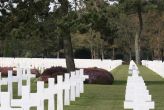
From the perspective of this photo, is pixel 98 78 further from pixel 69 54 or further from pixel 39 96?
pixel 39 96

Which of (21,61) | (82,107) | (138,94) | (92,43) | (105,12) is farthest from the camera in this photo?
(92,43)

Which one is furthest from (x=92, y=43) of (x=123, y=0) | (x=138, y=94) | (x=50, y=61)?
(x=138, y=94)

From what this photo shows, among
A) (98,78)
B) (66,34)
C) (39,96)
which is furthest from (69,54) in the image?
(39,96)

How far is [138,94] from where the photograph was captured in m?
9.64

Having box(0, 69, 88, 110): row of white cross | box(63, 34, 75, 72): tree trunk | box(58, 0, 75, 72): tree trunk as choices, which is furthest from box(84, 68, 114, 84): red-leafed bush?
box(0, 69, 88, 110): row of white cross

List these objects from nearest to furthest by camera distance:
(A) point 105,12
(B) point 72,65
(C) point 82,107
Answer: (C) point 82,107 → (A) point 105,12 → (B) point 72,65

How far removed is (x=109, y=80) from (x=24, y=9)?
19.2ft

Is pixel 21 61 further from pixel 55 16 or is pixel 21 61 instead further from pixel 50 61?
pixel 55 16

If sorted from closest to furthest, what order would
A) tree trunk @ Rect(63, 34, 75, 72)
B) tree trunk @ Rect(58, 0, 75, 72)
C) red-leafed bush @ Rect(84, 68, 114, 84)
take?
tree trunk @ Rect(58, 0, 75, 72), red-leafed bush @ Rect(84, 68, 114, 84), tree trunk @ Rect(63, 34, 75, 72)

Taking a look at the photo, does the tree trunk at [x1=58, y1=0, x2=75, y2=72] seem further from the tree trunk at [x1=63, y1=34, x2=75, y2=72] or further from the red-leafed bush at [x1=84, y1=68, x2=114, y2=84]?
the red-leafed bush at [x1=84, y1=68, x2=114, y2=84]

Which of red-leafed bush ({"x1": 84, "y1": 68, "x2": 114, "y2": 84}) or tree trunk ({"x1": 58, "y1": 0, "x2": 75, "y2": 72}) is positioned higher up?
tree trunk ({"x1": 58, "y1": 0, "x2": 75, "y2": 72})

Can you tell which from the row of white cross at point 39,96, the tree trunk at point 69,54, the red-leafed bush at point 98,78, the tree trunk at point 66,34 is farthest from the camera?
the tree trunk at point 69,54

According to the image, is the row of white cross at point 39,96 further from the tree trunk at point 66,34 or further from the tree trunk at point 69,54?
the tree trunk at point 69,54

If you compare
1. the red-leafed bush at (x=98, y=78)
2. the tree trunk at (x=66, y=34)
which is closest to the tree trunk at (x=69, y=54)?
the tree trunk at (x=66, y=34)
